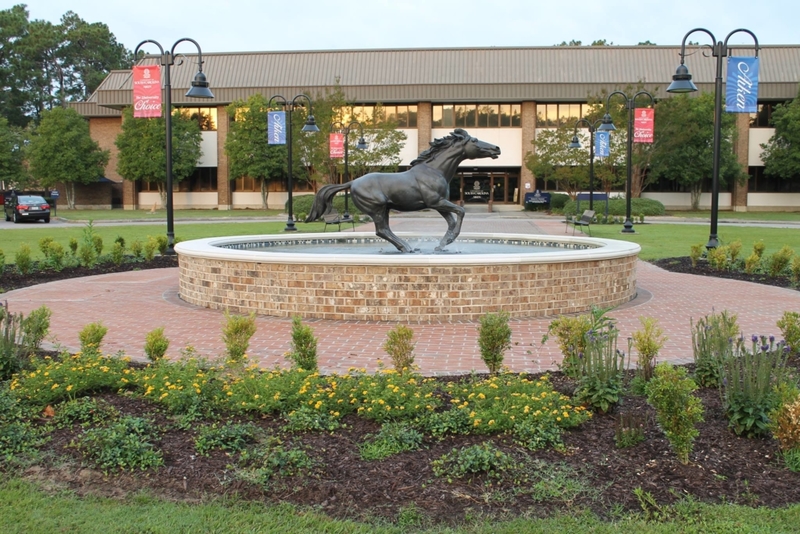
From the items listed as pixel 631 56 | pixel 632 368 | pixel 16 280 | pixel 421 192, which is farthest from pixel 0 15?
pixel 632 368

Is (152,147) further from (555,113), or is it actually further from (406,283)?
(406,283)

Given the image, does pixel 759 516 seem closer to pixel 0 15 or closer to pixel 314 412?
pixel 314 412

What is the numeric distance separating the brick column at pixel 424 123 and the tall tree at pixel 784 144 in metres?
22.9

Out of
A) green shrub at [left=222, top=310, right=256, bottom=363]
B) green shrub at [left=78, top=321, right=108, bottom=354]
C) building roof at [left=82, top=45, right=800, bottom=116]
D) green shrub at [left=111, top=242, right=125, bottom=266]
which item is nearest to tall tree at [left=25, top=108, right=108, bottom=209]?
building roof at [left=82, top=45, right=800, bottom=116]

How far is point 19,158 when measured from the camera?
2275 inches

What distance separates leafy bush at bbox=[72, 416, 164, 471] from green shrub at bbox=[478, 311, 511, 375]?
119 inches

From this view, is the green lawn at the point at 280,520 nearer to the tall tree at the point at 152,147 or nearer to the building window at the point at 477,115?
the building window at the point at 477,115

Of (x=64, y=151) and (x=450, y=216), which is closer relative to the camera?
(x=450, y=216)

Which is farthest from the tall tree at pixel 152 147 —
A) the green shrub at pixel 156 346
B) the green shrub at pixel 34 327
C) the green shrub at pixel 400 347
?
the green shrub at pixel 400 347

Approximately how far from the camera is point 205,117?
56.3 m

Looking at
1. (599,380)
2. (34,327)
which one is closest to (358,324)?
(34,327)

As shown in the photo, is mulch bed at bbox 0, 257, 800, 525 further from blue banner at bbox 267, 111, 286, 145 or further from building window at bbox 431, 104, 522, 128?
building window at bbox 431, 104, 522, 128

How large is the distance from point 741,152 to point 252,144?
34.0 m

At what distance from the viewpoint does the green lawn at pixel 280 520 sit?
3988mm
